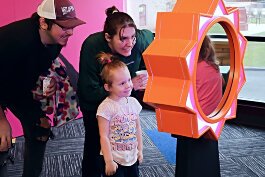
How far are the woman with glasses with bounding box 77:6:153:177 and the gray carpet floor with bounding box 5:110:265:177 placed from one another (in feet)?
2.46

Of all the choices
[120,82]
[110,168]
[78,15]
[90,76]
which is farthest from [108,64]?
[78,15]

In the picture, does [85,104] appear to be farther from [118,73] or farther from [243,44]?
[243,44]

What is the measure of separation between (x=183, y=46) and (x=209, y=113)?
0.32 m

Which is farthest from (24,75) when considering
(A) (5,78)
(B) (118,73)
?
(B) (118,73)

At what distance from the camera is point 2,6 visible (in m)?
3.30

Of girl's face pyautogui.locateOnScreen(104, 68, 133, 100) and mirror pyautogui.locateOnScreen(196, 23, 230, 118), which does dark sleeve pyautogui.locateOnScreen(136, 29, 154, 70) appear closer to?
girl's face pyautogui.locateOnScreen(104, 68, 133, 100)

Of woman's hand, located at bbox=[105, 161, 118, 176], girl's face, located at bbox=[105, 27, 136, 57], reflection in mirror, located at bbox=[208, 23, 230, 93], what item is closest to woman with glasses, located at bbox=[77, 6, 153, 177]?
girl's face, located at bbox=[105, 27, 136, 57]

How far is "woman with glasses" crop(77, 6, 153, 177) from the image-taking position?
186 centimetres

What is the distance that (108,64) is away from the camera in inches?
70.3

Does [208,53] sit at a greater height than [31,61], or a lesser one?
greater

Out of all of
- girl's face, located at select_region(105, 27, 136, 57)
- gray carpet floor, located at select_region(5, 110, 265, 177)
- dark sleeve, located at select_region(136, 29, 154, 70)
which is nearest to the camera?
girl's face, located at select_region(105, 27, 136, 57)

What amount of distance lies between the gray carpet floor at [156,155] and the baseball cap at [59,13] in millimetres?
1278

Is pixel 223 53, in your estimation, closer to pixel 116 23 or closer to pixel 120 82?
pixel 120 82

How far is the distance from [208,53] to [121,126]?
64 cm
